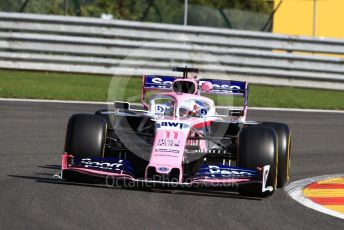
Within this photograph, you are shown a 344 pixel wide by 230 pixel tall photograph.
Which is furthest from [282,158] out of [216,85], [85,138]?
[85,138]

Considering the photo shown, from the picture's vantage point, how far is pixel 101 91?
1844 centimetres

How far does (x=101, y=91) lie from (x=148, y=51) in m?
2.10

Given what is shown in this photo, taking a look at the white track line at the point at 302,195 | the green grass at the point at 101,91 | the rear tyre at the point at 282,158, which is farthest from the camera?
the green grass at the point at 101,91

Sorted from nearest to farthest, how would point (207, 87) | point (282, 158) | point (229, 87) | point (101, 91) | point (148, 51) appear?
Answer: point (282, 158) → point (207, 87) → point (229, 87) → point (101, 91) → point (148, 51)

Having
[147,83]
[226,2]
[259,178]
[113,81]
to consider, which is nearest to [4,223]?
[259,178]

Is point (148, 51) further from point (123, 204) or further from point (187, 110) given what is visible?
point (123, 204)

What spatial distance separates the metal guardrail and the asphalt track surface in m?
8.05

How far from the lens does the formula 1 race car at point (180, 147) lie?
868 cm

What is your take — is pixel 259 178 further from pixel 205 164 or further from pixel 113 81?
pixel 113 81

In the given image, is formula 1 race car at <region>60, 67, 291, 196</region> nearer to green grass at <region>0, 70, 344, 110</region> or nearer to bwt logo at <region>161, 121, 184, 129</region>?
bwt logo at <region>161, 121, 184, 129</region>

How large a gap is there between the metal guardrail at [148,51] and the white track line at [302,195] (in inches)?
378

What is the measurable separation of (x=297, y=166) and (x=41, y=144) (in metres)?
3.39

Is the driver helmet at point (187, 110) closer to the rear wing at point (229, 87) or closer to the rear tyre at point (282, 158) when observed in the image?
the rear wing at point (229, 87)

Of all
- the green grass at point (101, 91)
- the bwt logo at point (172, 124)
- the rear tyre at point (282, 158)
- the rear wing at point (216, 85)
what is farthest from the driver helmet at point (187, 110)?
the green grass at point (101, 91)
